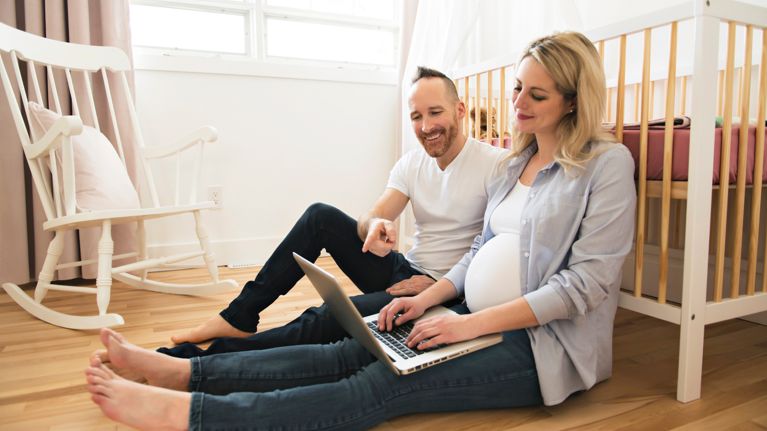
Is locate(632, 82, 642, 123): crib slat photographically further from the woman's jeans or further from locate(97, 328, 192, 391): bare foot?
locate(97, 328, 192, 391): bare foot

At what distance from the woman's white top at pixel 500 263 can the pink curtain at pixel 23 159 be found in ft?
5.51

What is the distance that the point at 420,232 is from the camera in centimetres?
140

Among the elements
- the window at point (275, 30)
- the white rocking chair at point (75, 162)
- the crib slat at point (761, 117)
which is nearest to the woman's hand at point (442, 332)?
the crib slat at point (761, 117)

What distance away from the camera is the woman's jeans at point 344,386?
2.61ft

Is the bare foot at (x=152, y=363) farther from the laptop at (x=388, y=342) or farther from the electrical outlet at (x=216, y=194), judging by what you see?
the electrical outlet at (x=216, y=194)

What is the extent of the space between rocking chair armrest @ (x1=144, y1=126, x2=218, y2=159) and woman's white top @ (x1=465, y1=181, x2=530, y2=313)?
119cm

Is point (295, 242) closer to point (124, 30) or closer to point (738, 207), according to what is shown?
point (738, 207)

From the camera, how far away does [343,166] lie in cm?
274

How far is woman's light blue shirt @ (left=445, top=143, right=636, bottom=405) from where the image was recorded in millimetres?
953

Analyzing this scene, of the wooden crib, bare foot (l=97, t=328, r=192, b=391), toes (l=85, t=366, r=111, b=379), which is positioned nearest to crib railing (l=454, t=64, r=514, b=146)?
the wooden crib

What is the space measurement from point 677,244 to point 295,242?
1280mm

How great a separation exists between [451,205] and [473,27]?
1.09m

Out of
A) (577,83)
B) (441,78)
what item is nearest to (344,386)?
(577,83)

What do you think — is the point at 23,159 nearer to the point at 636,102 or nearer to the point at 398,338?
the point at 398,338
